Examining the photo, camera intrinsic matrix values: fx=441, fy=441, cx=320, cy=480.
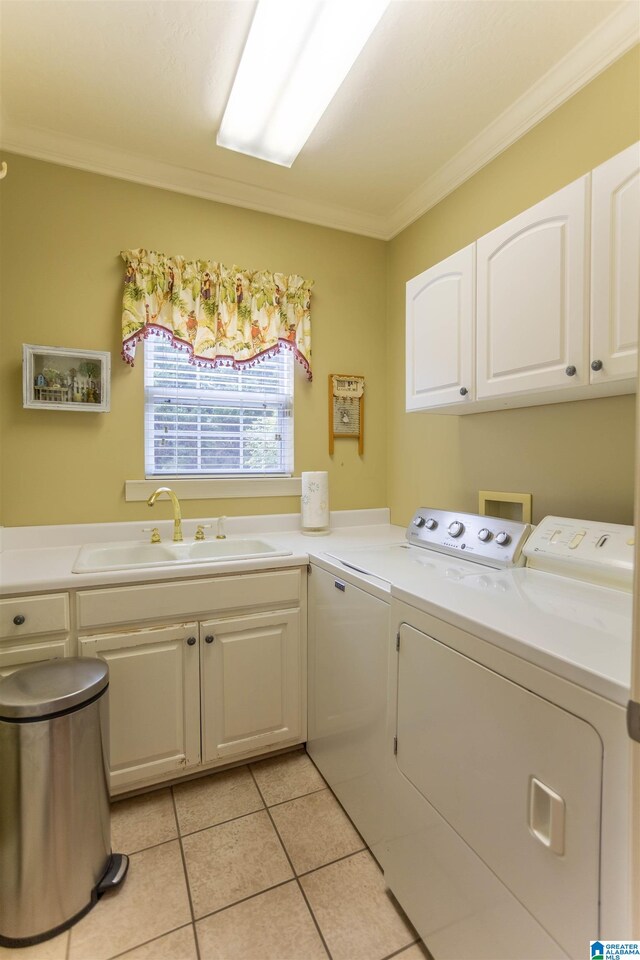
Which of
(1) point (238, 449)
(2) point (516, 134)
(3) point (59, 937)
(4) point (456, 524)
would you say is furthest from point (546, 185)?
(3) point (59, 937)

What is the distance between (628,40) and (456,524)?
5.59 ft

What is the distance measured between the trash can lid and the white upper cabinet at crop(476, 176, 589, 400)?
1596 mm

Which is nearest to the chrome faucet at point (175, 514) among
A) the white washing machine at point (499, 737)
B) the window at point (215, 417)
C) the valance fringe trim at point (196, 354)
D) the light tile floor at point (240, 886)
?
the window at point (215, 417)

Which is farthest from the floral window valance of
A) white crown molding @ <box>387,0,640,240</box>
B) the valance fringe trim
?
white crown molding @ <box>387,0,640,240</box>

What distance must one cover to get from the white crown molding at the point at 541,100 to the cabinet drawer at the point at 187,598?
6.64ft

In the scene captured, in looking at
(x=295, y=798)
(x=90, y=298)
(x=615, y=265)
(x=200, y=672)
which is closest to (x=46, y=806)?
(x=200, y=672)

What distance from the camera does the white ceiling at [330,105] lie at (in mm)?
1422

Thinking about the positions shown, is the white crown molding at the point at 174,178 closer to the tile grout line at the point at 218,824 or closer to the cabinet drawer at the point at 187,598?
the cabinet drawer at the point at 187,598

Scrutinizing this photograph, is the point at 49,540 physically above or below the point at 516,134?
below

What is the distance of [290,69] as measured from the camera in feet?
5.07

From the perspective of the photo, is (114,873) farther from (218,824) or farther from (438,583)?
(438,583)

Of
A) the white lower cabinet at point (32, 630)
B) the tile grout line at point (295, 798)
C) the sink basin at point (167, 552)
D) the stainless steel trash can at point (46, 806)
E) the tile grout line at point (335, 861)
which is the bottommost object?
the tile grout line at point (335, 861)

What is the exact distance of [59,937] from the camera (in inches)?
47.9

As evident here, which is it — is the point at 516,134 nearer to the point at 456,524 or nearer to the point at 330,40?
the point at 330,40
